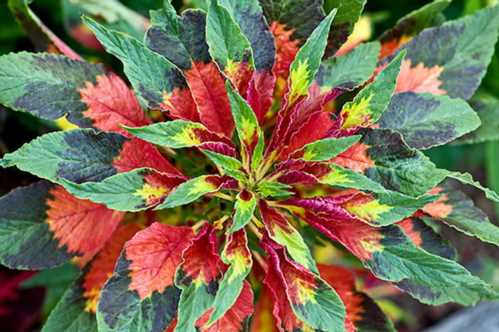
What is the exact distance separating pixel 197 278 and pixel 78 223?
0.61 feet

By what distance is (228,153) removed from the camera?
2.55 ft

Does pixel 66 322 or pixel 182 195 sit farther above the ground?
pixel 182 195

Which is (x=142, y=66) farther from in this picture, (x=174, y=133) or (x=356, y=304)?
(x=356, y=304)

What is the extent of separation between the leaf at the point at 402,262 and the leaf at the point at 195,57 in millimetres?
156

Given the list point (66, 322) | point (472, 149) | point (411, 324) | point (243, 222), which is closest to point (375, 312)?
point (243, 222)

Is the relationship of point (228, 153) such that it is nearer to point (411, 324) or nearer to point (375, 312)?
point (375, 312)

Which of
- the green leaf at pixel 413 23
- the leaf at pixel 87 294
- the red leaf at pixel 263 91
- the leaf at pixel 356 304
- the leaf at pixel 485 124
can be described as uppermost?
the red leaf at pixel 263 91

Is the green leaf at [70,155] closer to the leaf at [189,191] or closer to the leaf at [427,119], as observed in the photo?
the leaf at [189,191]

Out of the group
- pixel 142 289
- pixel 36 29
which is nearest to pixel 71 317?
pixel 142 289

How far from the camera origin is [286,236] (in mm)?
776

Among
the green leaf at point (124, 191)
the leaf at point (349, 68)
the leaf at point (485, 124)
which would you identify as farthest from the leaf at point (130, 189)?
the leaf at point (485, 124)

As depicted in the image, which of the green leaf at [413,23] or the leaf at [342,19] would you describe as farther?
the green leaf at [413,23]

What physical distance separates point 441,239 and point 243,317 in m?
0.26

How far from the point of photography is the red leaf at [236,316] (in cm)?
78
